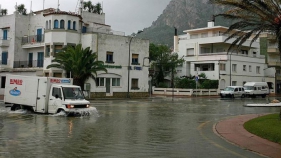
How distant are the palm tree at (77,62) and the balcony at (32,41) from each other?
22.4 feet

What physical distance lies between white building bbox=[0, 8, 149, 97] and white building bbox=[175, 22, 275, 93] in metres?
17.3

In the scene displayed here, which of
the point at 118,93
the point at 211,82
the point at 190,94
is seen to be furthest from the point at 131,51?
the point at 211,82

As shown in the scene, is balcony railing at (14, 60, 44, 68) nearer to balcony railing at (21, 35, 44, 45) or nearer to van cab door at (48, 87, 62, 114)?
balcony railing at (21, 35, 44, 45)

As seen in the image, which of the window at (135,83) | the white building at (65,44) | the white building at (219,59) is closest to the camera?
the white building at (65,44)

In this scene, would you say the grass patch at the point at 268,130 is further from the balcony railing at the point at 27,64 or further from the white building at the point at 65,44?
the balcony railing at the point at 27,64

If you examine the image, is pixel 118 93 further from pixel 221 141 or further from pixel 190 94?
pixel 221 141

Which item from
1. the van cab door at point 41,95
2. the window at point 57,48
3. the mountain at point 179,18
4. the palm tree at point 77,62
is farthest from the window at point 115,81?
the mountain at point 179,18

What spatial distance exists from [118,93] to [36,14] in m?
16.9

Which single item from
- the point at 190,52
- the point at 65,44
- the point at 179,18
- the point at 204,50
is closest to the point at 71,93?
the point at 65,44

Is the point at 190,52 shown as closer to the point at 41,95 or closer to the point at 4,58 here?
the point at 4,58

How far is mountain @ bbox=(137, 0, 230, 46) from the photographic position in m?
126

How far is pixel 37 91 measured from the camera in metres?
19.8

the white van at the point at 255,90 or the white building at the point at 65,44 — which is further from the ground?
the white building at the point at 65,44

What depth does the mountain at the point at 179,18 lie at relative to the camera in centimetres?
→ 12567
